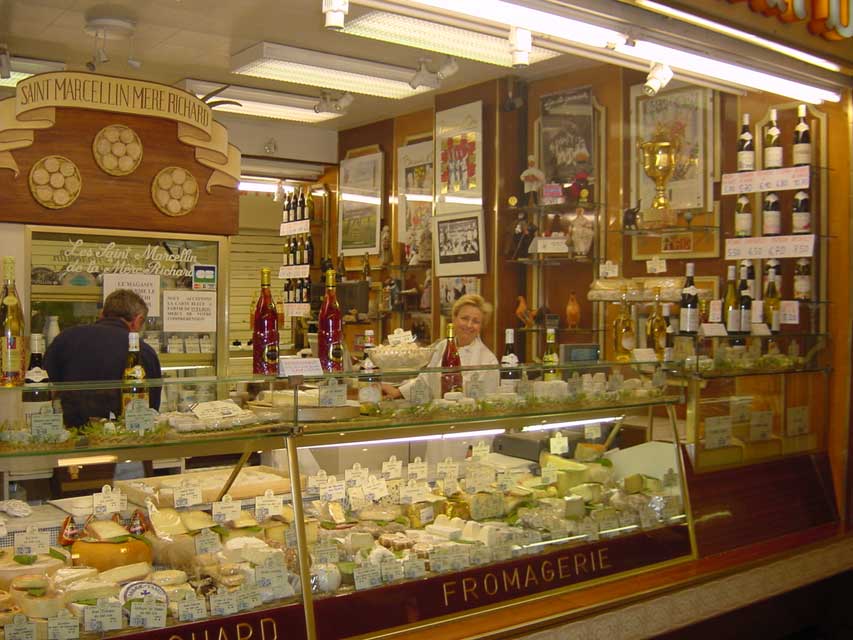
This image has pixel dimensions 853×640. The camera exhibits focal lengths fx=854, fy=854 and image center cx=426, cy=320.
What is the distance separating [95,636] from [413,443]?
4.19 feet

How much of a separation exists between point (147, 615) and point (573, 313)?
16.6ft

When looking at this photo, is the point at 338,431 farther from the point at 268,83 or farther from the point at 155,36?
the point at 268,83

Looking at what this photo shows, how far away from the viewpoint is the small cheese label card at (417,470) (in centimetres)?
322

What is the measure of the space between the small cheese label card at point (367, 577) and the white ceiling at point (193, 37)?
12.7ft

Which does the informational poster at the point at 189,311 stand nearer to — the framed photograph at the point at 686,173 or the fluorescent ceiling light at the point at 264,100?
the fluorescent ceiling light at the point at 264,100

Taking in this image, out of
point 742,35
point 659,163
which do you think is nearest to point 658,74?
point 742,35

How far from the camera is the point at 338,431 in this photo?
2.61 m

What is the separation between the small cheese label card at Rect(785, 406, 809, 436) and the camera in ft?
14.4

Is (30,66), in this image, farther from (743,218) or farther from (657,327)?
(743,218)

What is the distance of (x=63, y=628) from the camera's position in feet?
6.97

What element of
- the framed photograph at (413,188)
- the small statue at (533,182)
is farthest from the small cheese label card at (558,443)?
the framed photograph at (413,188)

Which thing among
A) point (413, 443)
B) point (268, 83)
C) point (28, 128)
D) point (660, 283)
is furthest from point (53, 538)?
point (268, 83)

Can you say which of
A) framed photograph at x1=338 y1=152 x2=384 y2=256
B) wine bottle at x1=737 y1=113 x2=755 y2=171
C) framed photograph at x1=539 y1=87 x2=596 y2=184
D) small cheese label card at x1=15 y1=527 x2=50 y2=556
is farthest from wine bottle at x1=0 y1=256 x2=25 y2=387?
framed photograph at x1=338 y1=152 x2=384 y2=256

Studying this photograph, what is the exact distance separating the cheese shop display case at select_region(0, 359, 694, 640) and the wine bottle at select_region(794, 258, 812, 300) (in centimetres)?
154
